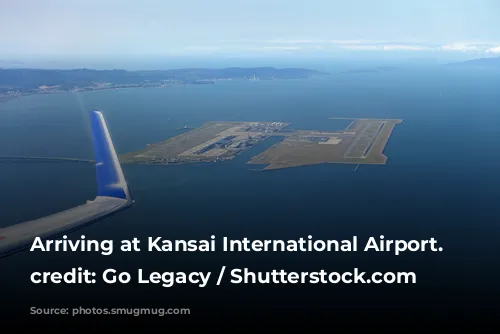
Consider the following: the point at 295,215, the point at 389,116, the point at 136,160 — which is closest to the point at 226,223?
the point at 295,215

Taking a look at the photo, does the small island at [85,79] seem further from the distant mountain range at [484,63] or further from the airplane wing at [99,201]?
the distant mountain range at [484,63]

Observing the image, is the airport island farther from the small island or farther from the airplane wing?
the small island

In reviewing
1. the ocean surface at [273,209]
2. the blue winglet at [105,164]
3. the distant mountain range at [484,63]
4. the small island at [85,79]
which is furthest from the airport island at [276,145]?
the distant mountain range at [484,63]

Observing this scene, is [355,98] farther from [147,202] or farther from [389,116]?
[147,202]

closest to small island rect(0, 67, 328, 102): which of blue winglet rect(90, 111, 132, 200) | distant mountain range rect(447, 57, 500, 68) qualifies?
blue winglet rect(90, 111, 132, 200)

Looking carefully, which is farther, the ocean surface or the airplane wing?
the ocean surface

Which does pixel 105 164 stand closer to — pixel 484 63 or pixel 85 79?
pixel 85 79
